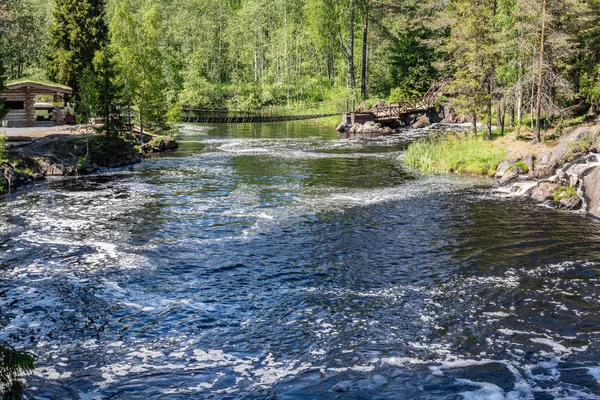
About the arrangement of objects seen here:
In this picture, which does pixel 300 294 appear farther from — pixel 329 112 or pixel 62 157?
pixel 329 112

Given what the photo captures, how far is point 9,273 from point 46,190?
13926 mm

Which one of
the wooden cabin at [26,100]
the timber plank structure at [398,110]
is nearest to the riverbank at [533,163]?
the timber plank structure at [398,110]

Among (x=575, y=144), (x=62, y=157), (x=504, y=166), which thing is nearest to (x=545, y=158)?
(x=575, y=144)

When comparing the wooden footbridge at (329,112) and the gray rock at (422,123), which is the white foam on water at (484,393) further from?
the gray rock at (422,123)

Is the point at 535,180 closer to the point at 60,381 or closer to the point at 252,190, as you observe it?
the point at 252,190

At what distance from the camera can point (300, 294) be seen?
15938 millimetres

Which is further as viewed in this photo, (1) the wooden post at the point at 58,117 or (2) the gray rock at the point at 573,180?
(1) the wooden post at the point at 58,117

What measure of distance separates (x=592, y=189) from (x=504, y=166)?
7.85 metres

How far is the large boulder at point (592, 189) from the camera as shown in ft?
81.9

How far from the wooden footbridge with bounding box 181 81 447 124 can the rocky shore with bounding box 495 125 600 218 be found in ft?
106

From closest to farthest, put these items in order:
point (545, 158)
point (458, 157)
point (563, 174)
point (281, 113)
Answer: point (563, 174) < point (545, 158) < point (458, 157) < point (281, 113)

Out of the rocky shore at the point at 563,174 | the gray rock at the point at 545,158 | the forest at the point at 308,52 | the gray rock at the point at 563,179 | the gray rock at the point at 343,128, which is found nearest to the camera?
the rocky shore at the point at 563,174

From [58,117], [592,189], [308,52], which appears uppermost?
[308,52]

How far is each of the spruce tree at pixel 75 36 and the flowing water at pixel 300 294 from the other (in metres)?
30.4
